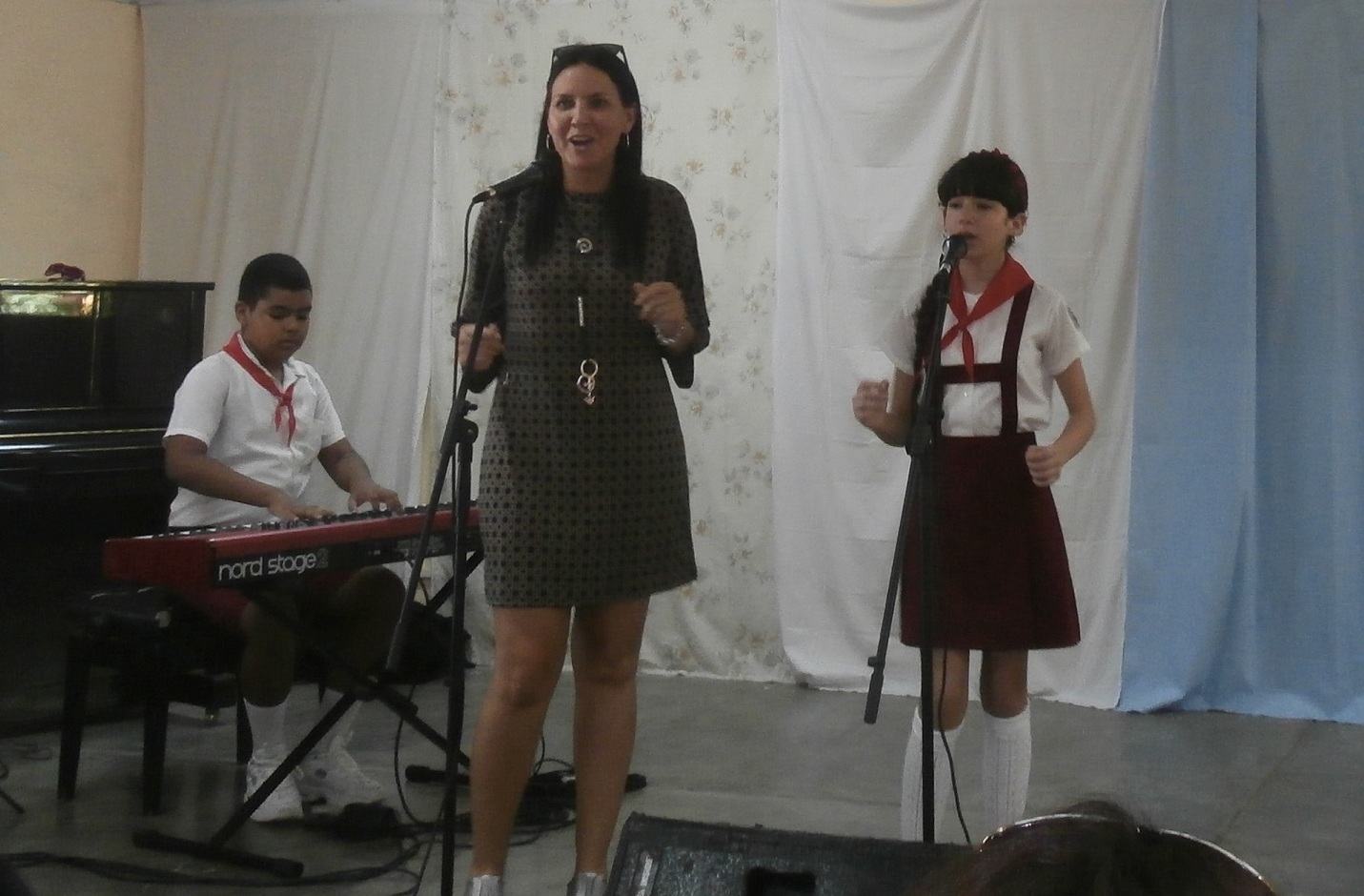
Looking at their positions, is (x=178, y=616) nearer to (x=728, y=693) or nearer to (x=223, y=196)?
(x=728, y=693)

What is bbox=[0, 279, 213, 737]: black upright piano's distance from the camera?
13.7ft

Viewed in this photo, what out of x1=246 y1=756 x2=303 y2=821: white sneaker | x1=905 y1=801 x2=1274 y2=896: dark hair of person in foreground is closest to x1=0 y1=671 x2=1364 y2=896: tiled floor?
x1=246 y1=756 x2=303 y2=821: white sneaker

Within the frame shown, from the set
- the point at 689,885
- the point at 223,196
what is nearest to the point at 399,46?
the point at 223,196

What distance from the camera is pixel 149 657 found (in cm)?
344

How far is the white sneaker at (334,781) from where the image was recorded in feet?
11.3

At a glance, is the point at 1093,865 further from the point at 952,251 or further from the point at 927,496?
the point at 952,251

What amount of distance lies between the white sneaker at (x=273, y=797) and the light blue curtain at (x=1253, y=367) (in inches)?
98.0

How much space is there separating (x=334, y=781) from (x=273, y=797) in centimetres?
15

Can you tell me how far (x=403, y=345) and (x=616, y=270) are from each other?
3.03 metres

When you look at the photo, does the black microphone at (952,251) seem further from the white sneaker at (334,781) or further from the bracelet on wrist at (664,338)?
the white sneaker at (334,781)

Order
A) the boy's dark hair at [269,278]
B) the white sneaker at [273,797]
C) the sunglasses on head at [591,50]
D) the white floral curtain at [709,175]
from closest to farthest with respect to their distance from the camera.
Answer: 1. the sunglasses on head at [591,50]
2. the white sneaker at [273,797]
3. the boy's dark hair at [269,278]
4. the white floral curtain at [709,175]

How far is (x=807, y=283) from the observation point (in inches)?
190

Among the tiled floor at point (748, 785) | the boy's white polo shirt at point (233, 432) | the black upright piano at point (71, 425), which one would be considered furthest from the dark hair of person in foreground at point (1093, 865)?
the black upright piano at point (71, 425)

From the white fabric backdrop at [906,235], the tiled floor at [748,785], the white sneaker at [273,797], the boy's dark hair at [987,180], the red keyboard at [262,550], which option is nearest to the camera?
the boy's dark hair at [987,180]
